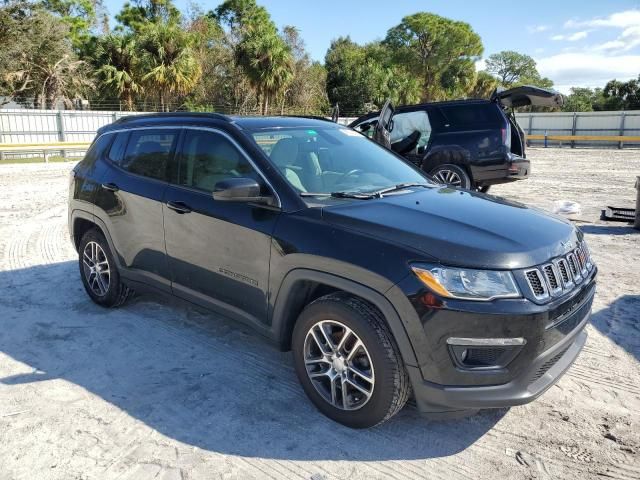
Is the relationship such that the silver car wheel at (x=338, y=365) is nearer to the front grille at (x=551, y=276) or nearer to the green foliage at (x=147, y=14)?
the front grille at (x=551, y=276)

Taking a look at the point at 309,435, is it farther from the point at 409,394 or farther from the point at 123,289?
the point at 123,289

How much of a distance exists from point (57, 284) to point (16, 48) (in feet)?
86.8

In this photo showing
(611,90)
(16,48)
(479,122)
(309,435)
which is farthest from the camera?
(611,90)

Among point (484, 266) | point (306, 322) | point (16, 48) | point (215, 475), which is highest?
point (16, 48)

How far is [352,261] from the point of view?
279 centimetres

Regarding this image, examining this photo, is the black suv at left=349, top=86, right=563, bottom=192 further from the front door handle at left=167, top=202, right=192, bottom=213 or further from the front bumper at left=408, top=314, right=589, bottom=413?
the front bumper at left=408, top=314, right=589, bottom=413

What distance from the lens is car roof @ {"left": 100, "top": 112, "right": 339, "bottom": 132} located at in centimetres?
384

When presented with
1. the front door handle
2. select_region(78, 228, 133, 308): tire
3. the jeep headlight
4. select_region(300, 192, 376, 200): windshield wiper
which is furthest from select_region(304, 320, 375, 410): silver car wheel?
select_region(78, 228, 133, 308): tire

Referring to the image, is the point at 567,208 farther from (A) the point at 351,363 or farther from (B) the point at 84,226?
(B) the point at 84,226

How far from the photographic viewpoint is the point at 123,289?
15.5ft

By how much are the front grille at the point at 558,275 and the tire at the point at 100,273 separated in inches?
135

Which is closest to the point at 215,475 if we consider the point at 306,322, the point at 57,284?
the point at 306,322

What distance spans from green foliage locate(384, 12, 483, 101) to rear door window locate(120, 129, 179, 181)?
186ft

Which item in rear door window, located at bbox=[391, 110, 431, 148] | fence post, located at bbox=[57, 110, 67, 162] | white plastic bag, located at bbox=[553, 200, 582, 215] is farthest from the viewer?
fence post, located at bbox=[57, 110, 67, 162]
